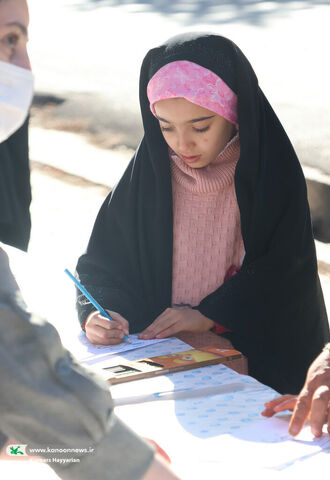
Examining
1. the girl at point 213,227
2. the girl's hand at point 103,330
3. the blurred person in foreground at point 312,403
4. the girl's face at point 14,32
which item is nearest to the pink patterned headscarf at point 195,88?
the girl at point 213,227

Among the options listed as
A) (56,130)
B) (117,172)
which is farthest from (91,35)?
(117,172)

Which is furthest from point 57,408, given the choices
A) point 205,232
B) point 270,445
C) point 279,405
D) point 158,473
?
point 205,232

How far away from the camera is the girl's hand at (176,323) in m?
2.15

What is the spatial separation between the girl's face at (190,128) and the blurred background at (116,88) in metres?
0.57

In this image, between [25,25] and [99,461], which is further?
[25,25]

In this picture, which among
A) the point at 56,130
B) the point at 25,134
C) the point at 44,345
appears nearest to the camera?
the point at 44,345

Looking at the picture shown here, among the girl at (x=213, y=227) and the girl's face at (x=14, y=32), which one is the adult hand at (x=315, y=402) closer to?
the girl at (x=213, y=227)

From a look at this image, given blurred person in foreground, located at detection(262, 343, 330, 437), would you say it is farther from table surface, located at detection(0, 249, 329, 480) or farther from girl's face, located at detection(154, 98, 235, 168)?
girl's face, located at detection(154, 98, 235, 168)

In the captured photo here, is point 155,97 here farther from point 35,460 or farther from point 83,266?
point 35,460

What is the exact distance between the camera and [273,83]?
240 inches

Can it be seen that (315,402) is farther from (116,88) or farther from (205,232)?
(116,88)

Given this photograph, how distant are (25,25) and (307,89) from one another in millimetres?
4896

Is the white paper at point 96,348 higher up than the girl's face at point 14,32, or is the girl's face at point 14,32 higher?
the girl's face at point 14,32

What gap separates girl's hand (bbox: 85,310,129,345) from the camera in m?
2.09
